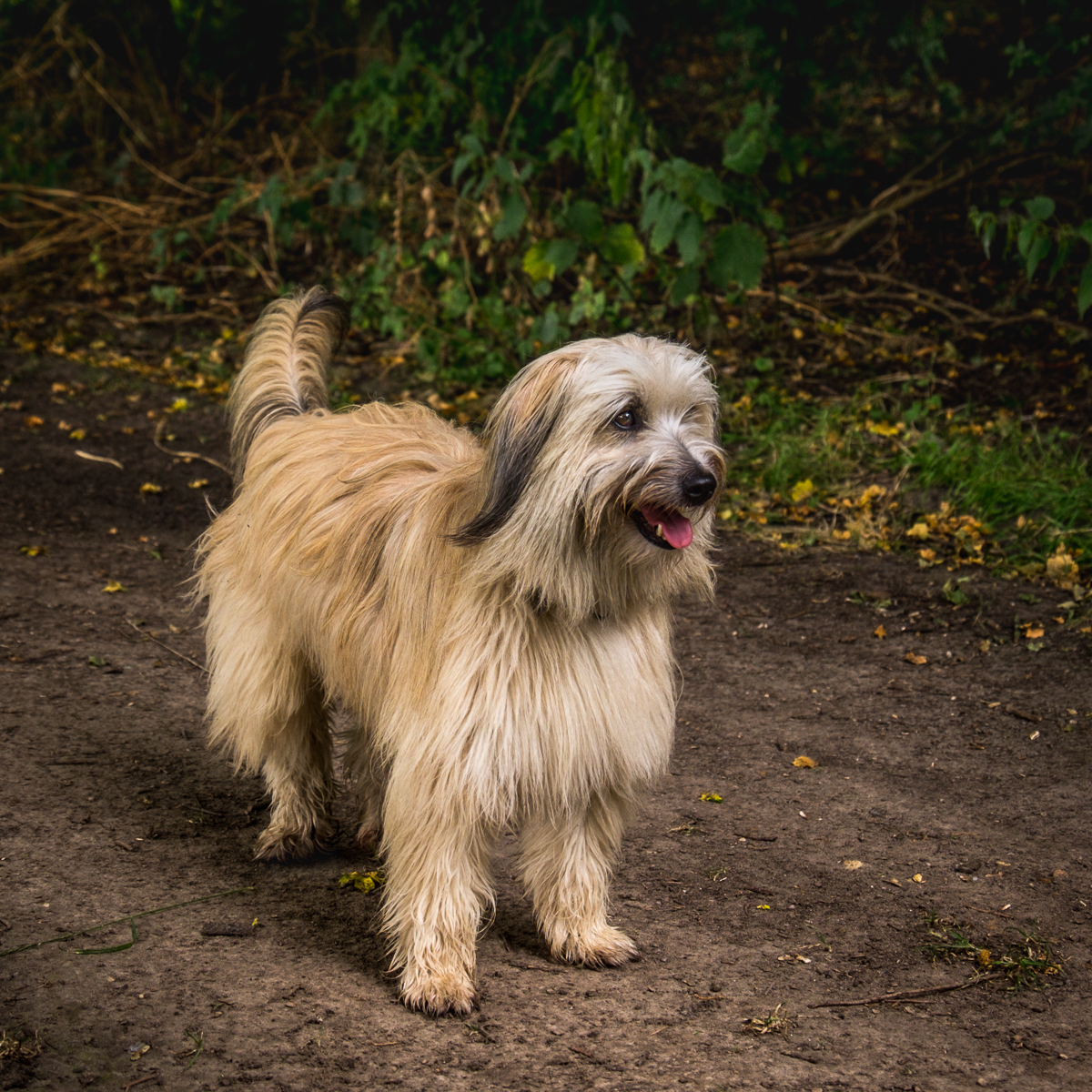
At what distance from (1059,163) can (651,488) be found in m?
8.83

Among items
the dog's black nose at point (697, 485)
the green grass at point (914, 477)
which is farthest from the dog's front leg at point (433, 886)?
the green grass at point (914, 477)

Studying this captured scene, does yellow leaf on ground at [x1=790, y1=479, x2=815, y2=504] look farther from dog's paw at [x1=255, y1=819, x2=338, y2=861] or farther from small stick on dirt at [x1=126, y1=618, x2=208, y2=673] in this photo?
dog's paw at [x1=255, y1=819, x2=338, y2=861]

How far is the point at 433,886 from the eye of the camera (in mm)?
2930

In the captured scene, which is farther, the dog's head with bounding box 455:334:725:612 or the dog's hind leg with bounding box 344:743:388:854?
the dog's hind leg with bounding box 344:743:388:854

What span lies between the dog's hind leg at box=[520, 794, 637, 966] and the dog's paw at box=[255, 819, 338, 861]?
810 mm

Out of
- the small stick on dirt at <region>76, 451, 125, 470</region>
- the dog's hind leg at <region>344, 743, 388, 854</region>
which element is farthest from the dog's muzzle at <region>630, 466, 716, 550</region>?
the small stick on dirt at <region>76, 451, 125, 470</region>

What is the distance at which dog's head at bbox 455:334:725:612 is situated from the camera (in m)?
2.63

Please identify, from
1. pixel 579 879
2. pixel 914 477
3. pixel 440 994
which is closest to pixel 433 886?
pixel 440 994

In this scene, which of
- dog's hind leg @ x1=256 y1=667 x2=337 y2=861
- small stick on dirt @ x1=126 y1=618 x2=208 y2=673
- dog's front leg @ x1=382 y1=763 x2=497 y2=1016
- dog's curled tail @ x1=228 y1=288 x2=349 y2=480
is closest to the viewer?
dog's front leg @ x1=382 y1=763 x2=497 y2=1016

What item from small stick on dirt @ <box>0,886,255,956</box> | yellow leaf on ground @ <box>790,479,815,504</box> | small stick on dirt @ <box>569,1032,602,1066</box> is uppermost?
yellow leaf on ground @ <box>790,479,815,504</box>

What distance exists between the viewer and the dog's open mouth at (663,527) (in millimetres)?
2666

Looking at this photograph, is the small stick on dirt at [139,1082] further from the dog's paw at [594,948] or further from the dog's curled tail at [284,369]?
the dog's curled tail at [284,369]

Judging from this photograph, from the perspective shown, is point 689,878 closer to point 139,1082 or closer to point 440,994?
point 440,994

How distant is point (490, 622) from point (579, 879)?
0.81 meters
